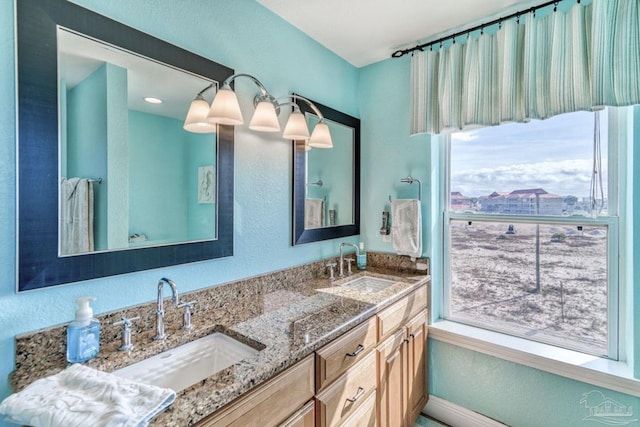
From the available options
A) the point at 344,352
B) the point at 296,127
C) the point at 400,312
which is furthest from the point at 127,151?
the point at 400,312

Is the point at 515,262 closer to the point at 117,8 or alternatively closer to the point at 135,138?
the point at 135,138

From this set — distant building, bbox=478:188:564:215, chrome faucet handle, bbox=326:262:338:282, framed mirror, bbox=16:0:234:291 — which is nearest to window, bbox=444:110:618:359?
distant building, bbox=478:188:564:215

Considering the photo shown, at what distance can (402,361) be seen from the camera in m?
1.67

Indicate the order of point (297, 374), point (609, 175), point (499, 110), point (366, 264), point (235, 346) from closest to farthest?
1. point (297, 374)
2. point (235, 346)
3. point (609, 175)
4. point (499, 110)
5. point (366, 264)

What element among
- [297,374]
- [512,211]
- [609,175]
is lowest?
[297,374]

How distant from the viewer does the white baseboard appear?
5.90 feet

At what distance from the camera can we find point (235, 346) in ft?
3.63

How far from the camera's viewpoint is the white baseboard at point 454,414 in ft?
5.90

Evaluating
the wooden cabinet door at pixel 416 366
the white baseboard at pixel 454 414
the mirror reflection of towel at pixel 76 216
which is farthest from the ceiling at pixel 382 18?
the white baseboard at pixel 454 414

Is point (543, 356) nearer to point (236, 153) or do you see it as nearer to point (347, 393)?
point (347, 393)

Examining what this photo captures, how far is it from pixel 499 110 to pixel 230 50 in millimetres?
1445

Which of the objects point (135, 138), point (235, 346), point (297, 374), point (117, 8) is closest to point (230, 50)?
point (117, 8)

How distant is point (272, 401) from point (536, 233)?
171 centimetres

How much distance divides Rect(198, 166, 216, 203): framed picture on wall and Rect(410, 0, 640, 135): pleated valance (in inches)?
51.0
